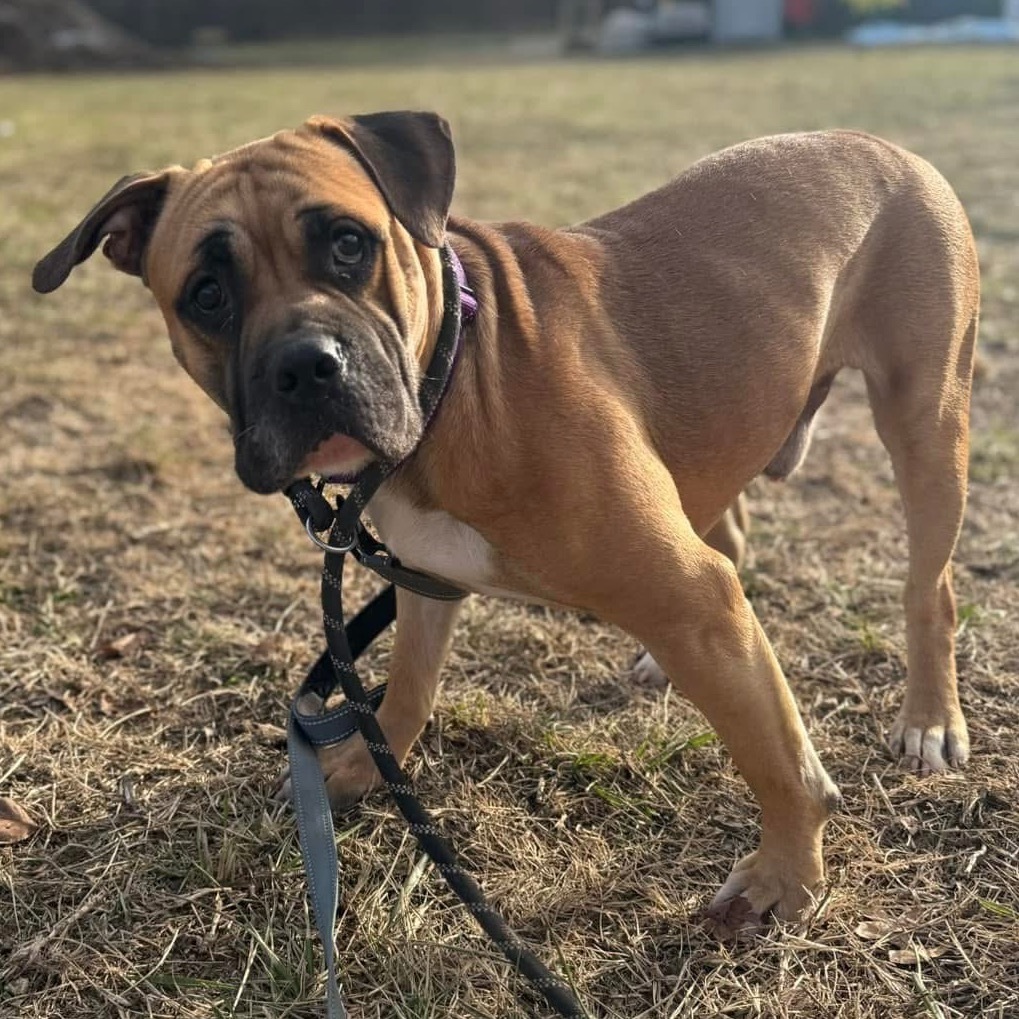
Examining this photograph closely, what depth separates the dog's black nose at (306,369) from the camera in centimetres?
251

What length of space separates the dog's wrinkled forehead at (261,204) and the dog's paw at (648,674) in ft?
6.07

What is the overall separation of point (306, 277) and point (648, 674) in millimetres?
1921

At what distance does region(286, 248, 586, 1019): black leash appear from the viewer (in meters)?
2.58

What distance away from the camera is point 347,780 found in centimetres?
347

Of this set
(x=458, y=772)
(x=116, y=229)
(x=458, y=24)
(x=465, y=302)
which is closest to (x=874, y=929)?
(x=458, y=772)

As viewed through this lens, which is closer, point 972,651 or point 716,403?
point 716,403

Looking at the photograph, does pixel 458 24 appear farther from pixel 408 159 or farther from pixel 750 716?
pixel 750 716

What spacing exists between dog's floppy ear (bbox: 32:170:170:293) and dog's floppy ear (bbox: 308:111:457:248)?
485 mm

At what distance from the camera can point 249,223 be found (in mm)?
2762

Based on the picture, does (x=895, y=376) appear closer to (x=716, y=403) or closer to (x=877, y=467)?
(x=716, y=403)

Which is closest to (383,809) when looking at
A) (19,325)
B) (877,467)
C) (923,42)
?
(877,467)

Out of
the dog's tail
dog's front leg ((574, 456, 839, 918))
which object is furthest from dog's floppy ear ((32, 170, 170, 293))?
the dog's tail

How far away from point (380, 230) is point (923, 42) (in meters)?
37.4

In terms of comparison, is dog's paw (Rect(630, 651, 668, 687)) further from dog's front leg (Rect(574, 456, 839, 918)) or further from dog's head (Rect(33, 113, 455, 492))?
dog's head (Rect(33, 113, 455, 492))
